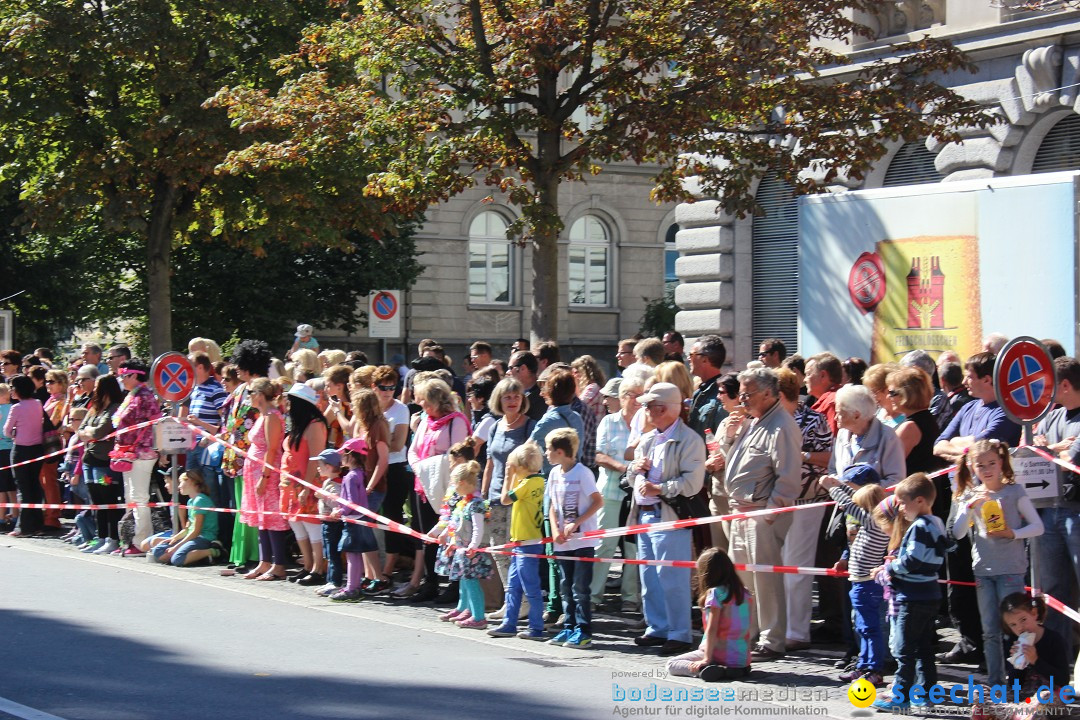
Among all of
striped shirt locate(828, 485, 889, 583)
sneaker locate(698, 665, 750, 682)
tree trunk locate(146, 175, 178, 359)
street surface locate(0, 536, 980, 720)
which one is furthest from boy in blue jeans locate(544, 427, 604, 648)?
tree trunk locate(146, 175, 178, 359)

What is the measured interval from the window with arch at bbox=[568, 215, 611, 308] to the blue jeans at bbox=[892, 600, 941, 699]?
35.1 meters

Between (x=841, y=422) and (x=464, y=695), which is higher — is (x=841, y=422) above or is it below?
above

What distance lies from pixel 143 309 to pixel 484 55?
2276cm

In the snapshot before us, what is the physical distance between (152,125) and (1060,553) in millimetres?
20050

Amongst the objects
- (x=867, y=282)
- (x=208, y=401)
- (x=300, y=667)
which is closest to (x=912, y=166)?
(x=867, y=282)

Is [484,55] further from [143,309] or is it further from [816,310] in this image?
[143,309]

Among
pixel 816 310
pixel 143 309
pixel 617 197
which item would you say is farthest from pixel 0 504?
pixel 617 197

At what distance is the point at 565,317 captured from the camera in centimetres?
4262

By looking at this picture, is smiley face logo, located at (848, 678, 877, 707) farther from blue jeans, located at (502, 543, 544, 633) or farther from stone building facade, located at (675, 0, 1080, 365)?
stone building facade, located at (675, 0, 1080, 365)

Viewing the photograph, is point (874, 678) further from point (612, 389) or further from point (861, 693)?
point (612, 389)

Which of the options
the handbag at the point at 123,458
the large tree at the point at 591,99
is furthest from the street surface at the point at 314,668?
the large tree at the point at 591,99

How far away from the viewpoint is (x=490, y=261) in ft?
138

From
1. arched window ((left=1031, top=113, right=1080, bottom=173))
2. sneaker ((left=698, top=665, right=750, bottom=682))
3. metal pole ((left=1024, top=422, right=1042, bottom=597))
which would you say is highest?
arched window ((left=1031, top=113, right=1080, bottom=173))

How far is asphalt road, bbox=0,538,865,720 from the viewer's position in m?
8.05
